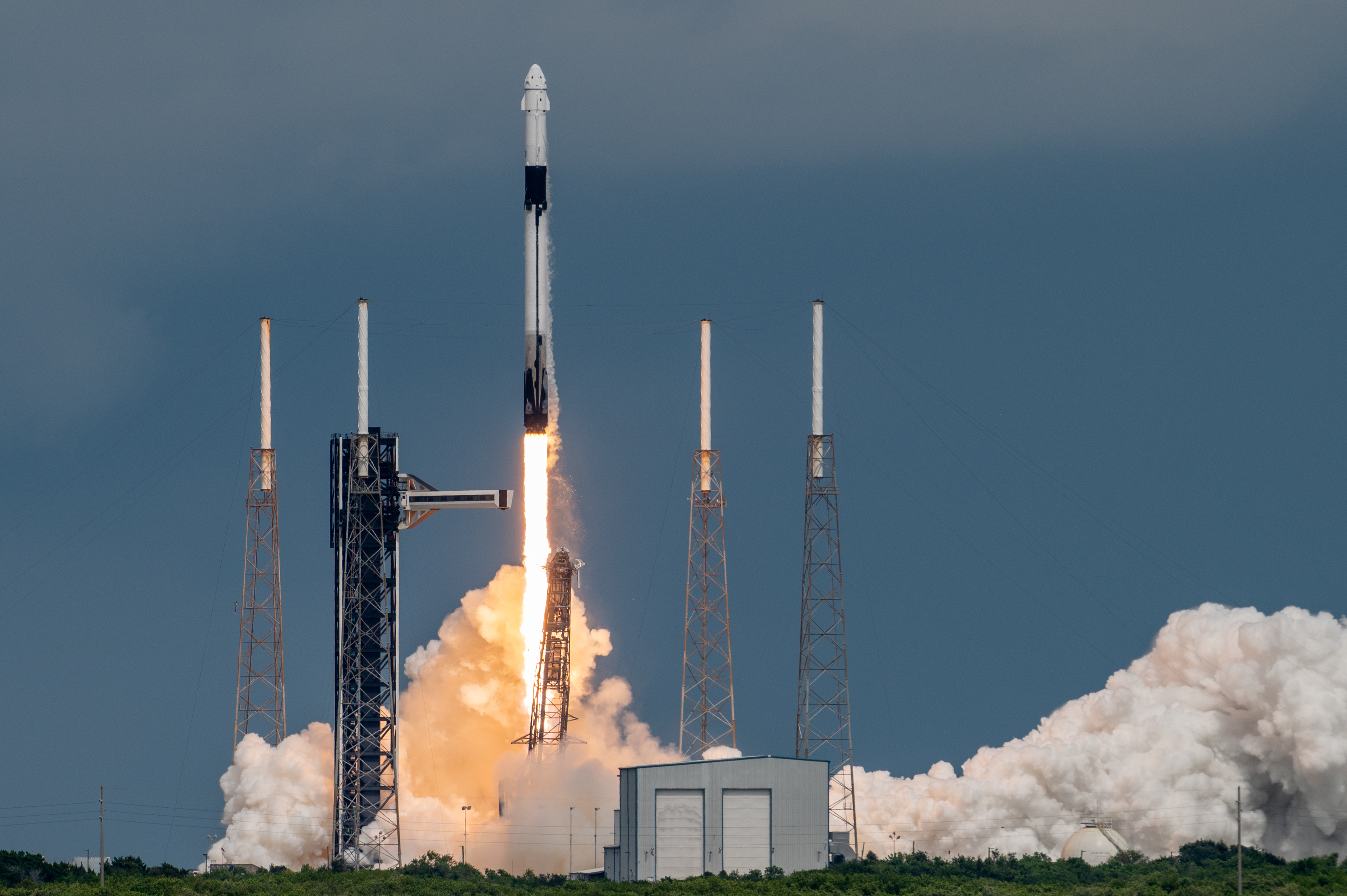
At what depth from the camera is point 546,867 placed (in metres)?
157

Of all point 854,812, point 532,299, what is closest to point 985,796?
point 854,812

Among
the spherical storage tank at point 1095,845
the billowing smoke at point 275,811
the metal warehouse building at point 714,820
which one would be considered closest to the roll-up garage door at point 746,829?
the metal warehouse building at point 714,820

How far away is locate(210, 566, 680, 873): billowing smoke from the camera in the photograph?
158m

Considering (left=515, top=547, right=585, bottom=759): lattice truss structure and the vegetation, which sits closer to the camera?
the vegetation

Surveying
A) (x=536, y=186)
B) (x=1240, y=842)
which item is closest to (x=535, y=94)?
(x=536, y=186)

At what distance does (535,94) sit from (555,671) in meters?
23.2

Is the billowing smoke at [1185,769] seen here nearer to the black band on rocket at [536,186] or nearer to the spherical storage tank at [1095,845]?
the spherical storage tank at [1095,845]

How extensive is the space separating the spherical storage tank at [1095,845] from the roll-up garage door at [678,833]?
51.4 feet

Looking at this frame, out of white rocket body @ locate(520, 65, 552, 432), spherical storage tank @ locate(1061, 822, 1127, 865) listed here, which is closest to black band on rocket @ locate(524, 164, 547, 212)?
white rocket body @ locate(520, 65, 552, 432)

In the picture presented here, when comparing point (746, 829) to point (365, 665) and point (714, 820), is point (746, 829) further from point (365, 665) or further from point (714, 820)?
point (365, 665)

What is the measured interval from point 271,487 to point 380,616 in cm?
764

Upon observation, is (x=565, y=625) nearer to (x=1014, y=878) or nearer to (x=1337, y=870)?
(x=1014, y=878)

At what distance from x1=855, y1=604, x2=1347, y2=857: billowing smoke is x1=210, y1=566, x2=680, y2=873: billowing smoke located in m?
11.6

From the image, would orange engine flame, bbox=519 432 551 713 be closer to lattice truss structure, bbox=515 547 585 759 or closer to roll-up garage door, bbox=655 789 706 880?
lattice truss structure, bbox=515 547 585 759
